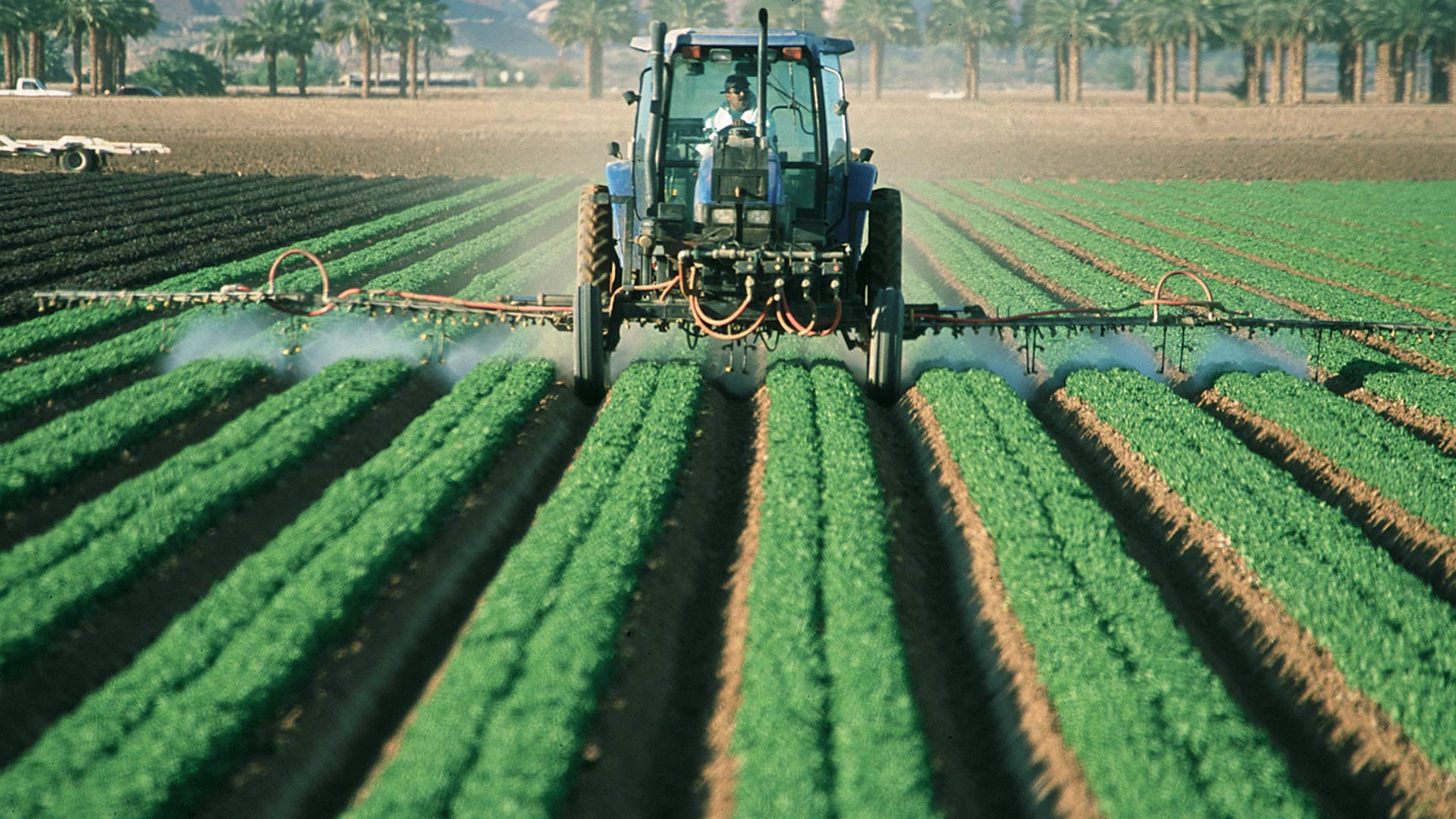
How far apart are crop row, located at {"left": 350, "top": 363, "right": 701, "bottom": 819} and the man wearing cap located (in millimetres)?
3251

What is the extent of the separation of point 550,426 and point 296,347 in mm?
3396

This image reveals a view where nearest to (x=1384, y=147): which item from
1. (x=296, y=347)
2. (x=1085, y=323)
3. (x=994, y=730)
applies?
(x=1085, y=323)

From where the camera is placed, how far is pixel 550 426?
1070 centimetres

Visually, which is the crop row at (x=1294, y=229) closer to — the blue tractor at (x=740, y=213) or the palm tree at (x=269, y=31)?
the blue tractor at (x=740, y=213)

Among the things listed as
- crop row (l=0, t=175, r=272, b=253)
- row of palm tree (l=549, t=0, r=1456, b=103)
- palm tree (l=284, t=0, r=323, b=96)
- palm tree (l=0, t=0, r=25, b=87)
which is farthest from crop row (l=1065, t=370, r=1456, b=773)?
palm tree (l=284, t=0, r=323, b=96)

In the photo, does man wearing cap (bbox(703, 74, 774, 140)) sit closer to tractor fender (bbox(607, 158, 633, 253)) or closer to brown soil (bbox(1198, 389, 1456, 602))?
tractor fender (bbox(607, 158, 633, 253))

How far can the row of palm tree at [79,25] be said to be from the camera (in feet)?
205

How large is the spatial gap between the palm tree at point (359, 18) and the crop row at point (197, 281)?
47706 millimetres

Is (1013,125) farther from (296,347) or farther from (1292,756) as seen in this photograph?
(1292,756)

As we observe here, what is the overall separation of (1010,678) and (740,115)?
20.7ft

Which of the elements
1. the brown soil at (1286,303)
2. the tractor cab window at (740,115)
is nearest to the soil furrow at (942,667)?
the tractor cab window at (740,115)

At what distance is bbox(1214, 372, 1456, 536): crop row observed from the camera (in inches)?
352

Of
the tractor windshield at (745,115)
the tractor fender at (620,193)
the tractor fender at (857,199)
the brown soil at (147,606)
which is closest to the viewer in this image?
the brown soil at (147,606)

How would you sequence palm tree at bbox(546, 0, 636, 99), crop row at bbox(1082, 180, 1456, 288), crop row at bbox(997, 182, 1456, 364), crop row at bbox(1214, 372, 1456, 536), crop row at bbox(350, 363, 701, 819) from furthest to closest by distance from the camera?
1. palm tree at bbox(546, 0, 636, 99)
2. crop row at bbox(1082, 180, 1456, 288)
3. crop row at bbox(997, 182, 1456, 364)
4. crop row at bbox(1214, 372, 1456, 536)
5. crop row at bbox(350, 363, 701, 819)
